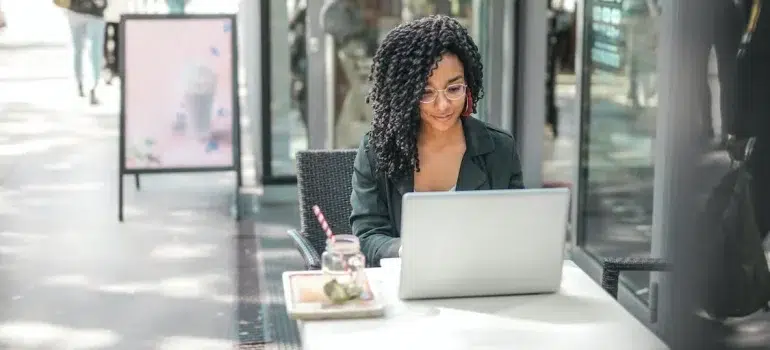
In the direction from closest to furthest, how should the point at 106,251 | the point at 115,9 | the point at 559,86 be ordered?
the point at 106,251, the point at 559,86, the point at 115,9

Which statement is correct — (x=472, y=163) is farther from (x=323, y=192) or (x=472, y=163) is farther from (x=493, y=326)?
(x=493, y=326)

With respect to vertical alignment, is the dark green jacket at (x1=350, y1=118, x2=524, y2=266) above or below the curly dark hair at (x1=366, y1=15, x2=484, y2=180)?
below

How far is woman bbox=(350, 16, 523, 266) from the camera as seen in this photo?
2.82 m

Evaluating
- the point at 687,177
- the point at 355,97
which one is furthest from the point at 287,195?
the point at 687,177

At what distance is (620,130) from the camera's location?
4863 millimetres

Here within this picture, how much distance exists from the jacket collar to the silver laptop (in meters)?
0.49

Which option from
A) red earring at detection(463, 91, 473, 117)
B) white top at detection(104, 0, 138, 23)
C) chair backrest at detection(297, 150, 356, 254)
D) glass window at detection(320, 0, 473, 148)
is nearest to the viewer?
red earring at detection(463, 91, 473, 117)

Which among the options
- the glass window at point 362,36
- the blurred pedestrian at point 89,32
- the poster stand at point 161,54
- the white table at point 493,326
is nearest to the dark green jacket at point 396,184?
the white table at point 493,326

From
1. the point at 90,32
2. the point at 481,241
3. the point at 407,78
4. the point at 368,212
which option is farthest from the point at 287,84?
the point at 481,241

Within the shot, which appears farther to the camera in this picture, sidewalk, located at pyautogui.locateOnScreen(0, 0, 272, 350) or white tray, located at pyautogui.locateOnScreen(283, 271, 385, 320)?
sidewalk, located at pyautogui.locateOnScreen(0, 0, 272, 350)

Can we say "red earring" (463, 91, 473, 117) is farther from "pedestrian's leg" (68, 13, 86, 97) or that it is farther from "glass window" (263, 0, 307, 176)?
"pedestrian's leg" (68, 13, 86, 97)

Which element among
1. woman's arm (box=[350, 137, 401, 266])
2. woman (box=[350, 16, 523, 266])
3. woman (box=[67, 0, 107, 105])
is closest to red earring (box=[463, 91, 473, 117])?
woman (box=[350, 16, 523, 266])

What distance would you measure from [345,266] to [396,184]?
0.54m

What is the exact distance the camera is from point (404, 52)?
2844mm
